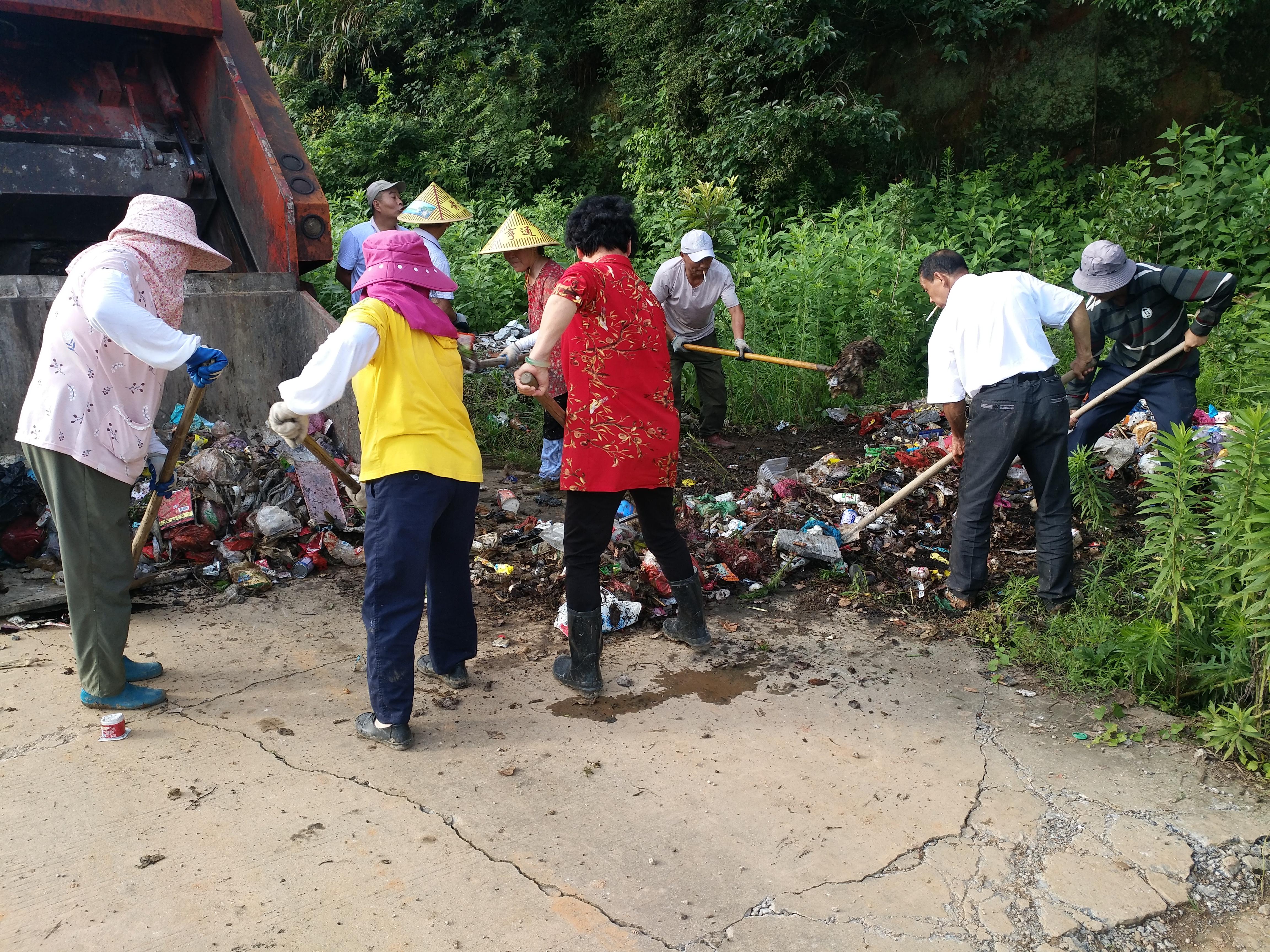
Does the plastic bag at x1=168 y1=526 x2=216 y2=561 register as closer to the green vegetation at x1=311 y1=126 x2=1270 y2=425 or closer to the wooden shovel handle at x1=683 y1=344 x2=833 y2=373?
the green vegetation at x1=311 y1=126 x2=1270 y2=425

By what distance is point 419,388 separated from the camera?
9.18ft

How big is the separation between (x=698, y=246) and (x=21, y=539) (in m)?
3.99

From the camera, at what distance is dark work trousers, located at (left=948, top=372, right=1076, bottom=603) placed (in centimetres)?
367

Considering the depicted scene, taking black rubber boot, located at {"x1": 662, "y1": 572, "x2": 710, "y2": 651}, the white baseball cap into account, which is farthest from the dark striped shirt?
black rubber boot, located at {"x1": 662, "y1": 572, "x2": 710, "y2": 651}

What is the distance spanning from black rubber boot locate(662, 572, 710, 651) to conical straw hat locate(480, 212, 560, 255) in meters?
2.34

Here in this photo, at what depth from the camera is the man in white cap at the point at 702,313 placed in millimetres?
6016

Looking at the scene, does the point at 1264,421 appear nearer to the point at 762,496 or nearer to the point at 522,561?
the point at 762,496

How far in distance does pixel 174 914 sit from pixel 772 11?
10.3 metres

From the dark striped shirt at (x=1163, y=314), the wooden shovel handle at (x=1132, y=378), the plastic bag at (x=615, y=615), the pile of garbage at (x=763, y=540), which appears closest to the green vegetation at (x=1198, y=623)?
the pile of garbage at (x=763, y=540)

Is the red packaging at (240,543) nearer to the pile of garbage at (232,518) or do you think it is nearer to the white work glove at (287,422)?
the pile of garbage at (232,518)

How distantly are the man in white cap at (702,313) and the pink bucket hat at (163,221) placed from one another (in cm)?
331

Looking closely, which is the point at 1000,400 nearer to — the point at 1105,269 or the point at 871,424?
the point at 1105,269

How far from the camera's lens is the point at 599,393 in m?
3.14

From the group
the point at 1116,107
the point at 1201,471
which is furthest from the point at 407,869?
the point at 1116,107
